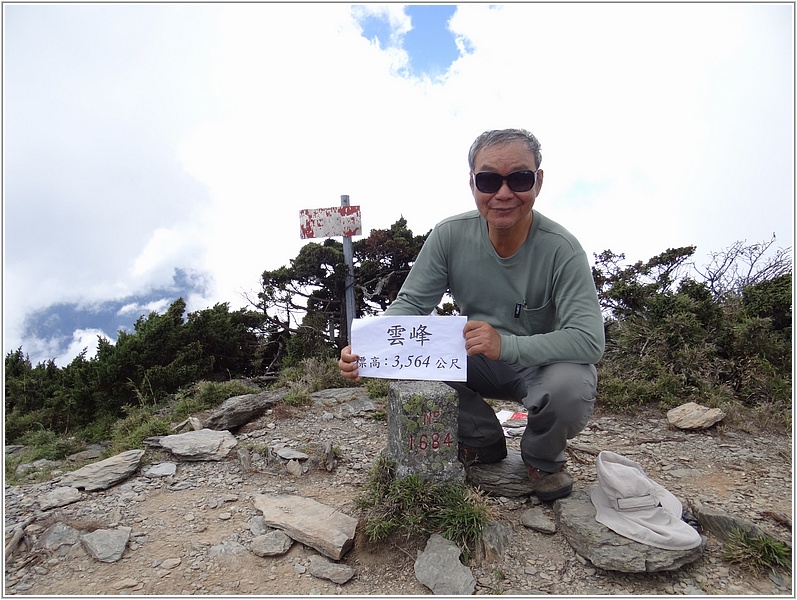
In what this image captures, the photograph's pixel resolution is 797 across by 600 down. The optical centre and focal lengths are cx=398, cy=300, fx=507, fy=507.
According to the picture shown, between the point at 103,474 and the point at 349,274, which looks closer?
the point at 103,474

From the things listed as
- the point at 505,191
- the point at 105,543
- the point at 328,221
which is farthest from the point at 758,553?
the point at 328,221

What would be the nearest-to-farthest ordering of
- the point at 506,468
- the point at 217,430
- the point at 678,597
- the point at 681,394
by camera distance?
the point at 678,597 → the point at 506,468 → the point at 217,430 → the point at 681,394

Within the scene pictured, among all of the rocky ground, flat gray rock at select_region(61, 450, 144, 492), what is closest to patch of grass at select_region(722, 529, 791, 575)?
the rocky ground

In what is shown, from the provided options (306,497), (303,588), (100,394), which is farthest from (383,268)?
(303,588)

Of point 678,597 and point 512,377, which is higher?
point 512,377

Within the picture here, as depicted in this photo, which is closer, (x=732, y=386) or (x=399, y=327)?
(x=399, y=327)

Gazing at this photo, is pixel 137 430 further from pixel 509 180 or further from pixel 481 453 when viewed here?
pixel 509 180

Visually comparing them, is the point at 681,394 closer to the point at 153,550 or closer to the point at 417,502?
the point at 417,502
